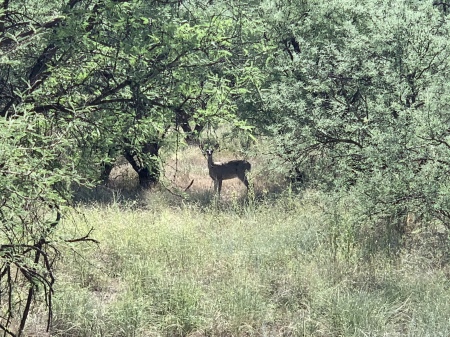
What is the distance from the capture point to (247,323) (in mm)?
5832

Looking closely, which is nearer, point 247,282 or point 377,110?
point 247,282

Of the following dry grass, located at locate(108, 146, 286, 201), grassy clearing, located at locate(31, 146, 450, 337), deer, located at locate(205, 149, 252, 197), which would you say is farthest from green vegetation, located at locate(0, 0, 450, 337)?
deer, located at locate(205, 149, 252, 197)

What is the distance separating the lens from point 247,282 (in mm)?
6504

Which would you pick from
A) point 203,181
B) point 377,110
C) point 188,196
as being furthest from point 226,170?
point 188,196

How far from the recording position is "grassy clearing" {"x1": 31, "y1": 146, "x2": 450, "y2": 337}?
5.68m

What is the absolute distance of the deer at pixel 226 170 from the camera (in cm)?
1412

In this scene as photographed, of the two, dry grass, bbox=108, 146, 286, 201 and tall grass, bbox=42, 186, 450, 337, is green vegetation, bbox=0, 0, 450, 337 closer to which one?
tall grass, bbox=42, 186, 450, 337

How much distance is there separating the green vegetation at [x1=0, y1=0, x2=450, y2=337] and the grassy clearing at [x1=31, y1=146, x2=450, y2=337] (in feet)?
0.08

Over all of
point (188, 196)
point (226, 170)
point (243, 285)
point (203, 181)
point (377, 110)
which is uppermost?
point (377, 110)

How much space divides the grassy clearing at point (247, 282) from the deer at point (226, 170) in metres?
4.93

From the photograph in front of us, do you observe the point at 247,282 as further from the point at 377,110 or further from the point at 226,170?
the point at 226,170

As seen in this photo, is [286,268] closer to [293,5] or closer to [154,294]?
[154,294]

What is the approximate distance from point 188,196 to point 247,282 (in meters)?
1.56

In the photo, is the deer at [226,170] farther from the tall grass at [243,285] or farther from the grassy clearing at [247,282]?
the tall grass at [243,285]
